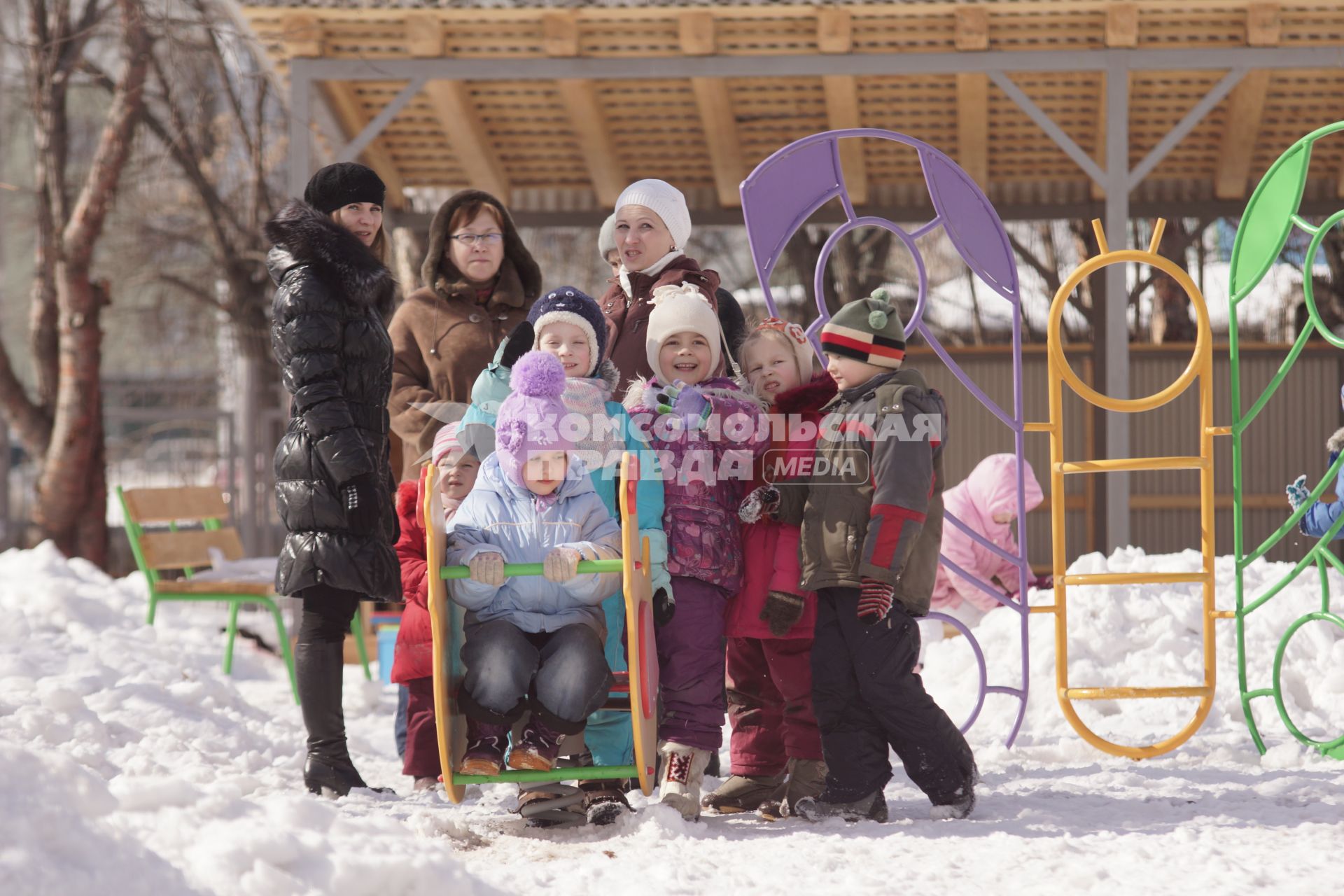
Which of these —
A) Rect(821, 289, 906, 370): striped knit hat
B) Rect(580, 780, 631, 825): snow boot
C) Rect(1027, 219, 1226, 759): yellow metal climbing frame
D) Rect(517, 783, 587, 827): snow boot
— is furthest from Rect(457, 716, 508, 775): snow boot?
Rect(1027, 219, 1226, 759): yellow metal climbing frame

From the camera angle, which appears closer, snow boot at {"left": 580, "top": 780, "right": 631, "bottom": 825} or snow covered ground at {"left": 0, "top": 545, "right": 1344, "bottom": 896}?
snow covered ground at {"left": 0, "top": 545, "right": 1344, "bottom": 896}

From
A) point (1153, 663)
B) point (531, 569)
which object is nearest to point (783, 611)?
point (531, 569)

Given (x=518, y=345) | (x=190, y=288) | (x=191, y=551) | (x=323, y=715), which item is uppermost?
(x=190, y=288)

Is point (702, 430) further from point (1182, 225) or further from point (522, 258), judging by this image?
point (1182, 225)

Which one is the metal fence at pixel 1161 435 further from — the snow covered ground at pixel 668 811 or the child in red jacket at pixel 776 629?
the child in red jacket at pixel 776 629

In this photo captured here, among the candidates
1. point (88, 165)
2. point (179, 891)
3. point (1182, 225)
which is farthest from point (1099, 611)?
point (88, 165)

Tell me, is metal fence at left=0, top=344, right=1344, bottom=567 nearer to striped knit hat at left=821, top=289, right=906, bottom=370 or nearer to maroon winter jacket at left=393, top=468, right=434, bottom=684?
striped knit hat at left=821, top=289, right=906, bottom=370

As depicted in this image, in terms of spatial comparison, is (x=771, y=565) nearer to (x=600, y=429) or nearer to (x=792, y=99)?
(x=600, y=429)

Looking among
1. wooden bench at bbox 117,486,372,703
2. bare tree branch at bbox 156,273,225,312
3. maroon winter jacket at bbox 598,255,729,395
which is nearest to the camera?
maroon winter jacket at bbox 598,255,729,395

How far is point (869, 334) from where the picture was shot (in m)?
4.20

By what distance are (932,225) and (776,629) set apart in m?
1.88

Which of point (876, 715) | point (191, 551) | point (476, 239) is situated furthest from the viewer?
point (191, 551)

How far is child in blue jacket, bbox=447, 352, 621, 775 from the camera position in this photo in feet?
12.4

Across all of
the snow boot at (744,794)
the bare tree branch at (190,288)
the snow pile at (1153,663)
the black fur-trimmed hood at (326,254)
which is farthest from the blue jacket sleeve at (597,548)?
the bare tree branch at (190,288)
